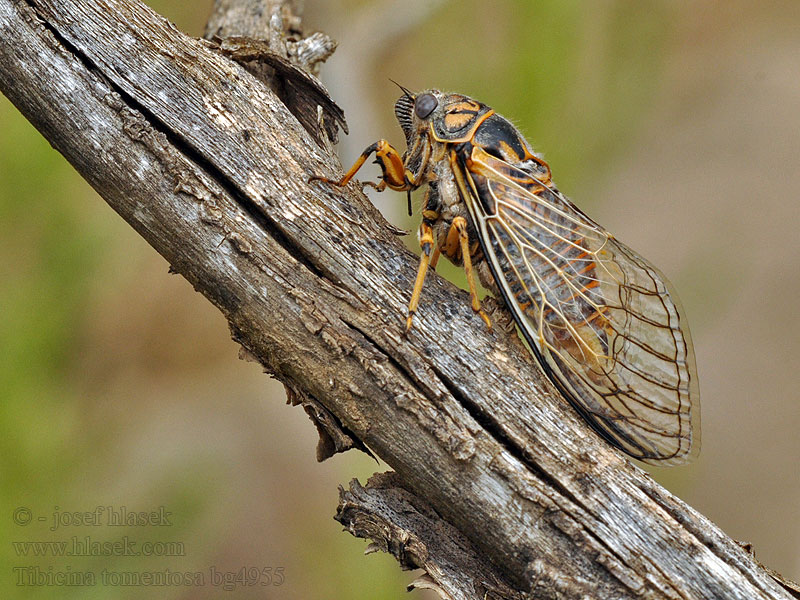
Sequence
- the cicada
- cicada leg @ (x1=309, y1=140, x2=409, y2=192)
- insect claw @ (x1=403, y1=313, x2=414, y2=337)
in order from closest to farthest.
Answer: insect claw @ (x1=403, y1=313, x2=414, y2=337)
the cicada
cicada leg @ (x1=309, y1=140, x2=409, y2=192)

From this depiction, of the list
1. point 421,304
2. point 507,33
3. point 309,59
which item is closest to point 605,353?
point 421,304

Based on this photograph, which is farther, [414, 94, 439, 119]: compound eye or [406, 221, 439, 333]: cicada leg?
[414, 94, 439, 119]: compound eye

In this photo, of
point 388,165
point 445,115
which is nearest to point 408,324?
point 388,165

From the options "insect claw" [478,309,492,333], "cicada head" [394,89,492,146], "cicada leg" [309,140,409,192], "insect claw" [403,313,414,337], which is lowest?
"insect claw" [403,313,414,337]

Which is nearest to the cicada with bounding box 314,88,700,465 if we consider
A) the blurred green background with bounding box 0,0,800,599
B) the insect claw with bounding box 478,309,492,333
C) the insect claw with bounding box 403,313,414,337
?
the insect claw with bounding box 478,309,492,333

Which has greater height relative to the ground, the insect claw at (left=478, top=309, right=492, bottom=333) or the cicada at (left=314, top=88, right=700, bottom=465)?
the cicada at (left=314, top=88, right=700, bottom=465)

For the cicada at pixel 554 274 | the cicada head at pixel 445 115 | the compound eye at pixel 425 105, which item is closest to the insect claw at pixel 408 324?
the cicada at pixel 554 274

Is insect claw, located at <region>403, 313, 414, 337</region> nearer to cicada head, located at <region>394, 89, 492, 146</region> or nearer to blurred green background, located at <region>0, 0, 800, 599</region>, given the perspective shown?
cicada head, located at <region>394, 89, 492, 146</region>

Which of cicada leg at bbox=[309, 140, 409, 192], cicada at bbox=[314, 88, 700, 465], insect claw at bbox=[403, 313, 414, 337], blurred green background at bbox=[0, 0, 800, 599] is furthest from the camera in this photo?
blurred green background at bbox=[0, 0, 800, 599]

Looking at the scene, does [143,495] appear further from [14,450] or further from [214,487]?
[14,450]
